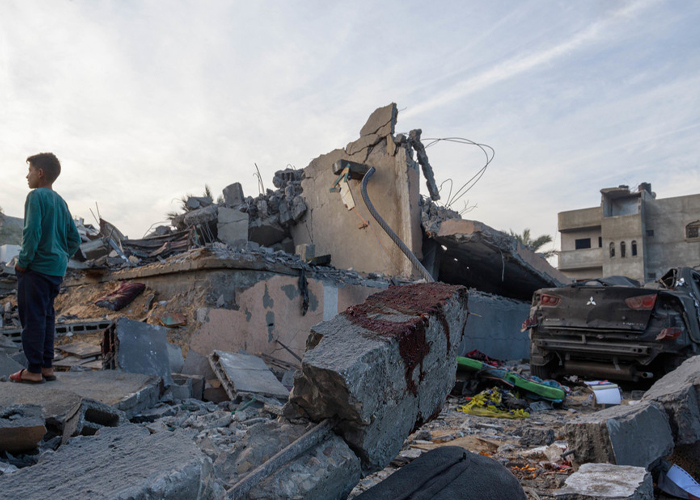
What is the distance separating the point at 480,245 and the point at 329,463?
7797 mm

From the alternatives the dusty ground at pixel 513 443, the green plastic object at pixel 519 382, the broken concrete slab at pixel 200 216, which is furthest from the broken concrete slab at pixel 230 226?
the dusty ground at pixel 513 443

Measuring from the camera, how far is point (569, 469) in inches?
121

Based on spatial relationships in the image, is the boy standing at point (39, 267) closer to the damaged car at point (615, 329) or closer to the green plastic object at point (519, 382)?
the green plastic object at point (519, 382)

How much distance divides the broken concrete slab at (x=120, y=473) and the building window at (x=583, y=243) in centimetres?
3361

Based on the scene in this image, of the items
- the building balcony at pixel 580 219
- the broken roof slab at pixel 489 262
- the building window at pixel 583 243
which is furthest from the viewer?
the building window at pixel 583 243

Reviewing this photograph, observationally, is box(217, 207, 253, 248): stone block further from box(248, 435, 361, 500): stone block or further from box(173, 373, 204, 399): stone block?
box(248, 435, 361, 500): stone block

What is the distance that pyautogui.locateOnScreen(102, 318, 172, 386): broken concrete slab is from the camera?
166 inches

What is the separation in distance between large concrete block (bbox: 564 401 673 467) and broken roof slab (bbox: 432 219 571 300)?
606cm

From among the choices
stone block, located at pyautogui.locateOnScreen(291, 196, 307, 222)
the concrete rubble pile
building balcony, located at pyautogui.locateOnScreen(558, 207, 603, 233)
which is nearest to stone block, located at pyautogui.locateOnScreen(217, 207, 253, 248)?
stone block, located at pyautogui.locateOnScreen(291, 196, 307, 222)

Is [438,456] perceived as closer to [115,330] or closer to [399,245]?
[115,330]

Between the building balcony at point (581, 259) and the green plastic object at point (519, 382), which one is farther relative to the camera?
the building balcony at point (581, 259)

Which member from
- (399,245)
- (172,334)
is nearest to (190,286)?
(172,334)

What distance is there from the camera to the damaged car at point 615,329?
231 inches

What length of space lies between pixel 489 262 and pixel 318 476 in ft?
29.8
